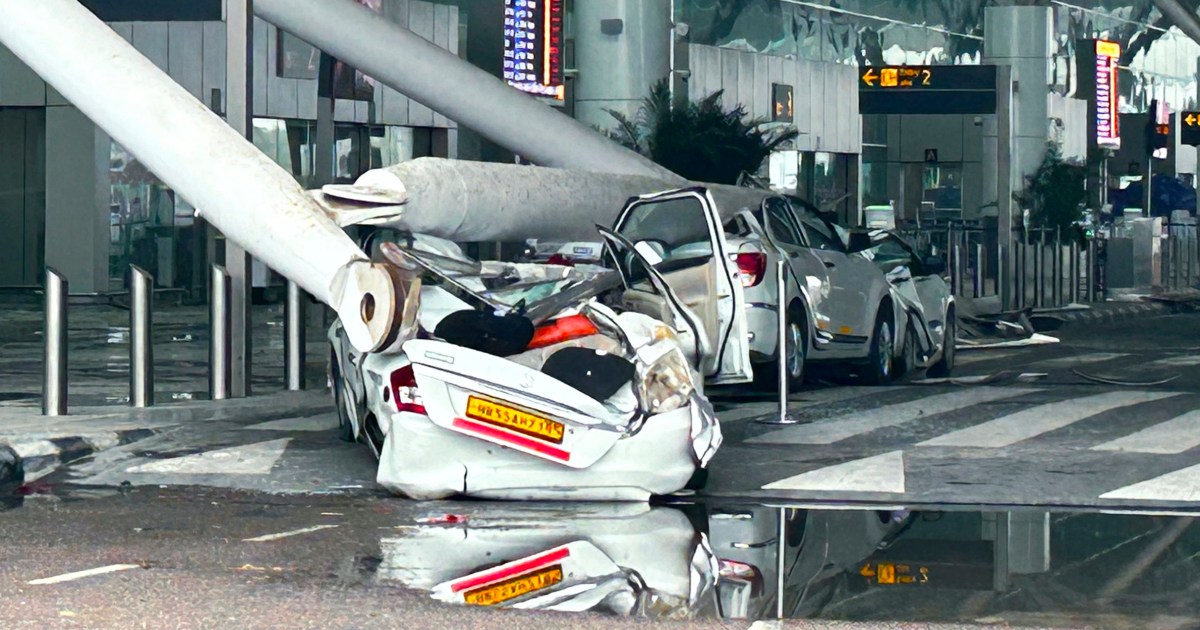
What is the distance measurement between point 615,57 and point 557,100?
16.0ft

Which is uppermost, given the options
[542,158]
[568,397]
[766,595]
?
[542,158]

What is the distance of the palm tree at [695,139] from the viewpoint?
78.4 feet

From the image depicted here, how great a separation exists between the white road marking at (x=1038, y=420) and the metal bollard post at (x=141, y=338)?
508 centimetres

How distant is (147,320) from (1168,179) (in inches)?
1692

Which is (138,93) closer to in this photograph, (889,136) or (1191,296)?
(1191,296)

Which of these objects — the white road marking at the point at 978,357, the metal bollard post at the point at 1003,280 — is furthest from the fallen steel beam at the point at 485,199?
the metal bollard post at the point at 1003,280

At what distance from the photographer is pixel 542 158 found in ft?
62.8

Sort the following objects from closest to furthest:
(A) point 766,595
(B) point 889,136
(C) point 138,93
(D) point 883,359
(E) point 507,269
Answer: (A) point 766,595
(E) point 507,269
(C) point 138,93
(D) point 883,359
(B) point 889,136

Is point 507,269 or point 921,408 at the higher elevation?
point 507,269

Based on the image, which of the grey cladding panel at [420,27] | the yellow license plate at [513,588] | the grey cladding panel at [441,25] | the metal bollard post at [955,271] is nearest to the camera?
the yellow license plate at [513,588]

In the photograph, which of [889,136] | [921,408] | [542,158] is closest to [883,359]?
[921,408]

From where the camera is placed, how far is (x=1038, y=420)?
42.1ft

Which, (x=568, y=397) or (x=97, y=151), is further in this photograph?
(x=97, y=151)

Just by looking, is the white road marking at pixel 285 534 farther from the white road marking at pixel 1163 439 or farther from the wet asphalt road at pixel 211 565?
the white road marking at pixel 1163 439
